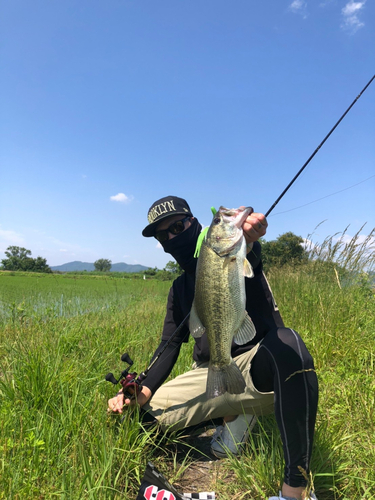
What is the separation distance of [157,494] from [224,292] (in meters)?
1.27

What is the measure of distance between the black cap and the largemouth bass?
2.54 feet

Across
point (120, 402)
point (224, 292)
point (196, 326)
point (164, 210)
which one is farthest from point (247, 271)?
point (120, 402)

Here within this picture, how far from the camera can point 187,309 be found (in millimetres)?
2736

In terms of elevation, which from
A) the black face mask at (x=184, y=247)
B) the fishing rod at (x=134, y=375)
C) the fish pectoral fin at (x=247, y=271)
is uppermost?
the black face mask at (x=184, y=247)

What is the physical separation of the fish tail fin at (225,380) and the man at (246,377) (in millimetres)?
228

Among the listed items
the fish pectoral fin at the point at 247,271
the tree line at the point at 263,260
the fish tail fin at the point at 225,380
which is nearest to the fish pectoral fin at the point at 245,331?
the fish tail fin at the point at 225,380

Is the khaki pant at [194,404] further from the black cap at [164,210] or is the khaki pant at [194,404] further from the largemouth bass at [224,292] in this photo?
the black cap at [164,210]

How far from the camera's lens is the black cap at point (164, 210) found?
259 centimetres

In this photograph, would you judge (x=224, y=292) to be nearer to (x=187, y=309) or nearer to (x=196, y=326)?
(x=196, y=326)

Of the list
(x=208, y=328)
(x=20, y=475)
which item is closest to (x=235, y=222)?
(x=208, y=328)

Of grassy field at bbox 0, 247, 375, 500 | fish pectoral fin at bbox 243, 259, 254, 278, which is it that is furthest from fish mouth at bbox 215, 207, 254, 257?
grassy field at bbox 0, 247, 375, 500

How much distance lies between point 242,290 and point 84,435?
1.53m

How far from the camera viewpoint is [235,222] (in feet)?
5.96

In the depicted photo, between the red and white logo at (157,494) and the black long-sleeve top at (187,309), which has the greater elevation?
the black long-sleeve top at (187,309)
